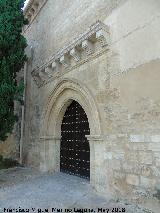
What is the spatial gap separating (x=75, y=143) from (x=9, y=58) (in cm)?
260

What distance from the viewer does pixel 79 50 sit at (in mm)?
5258

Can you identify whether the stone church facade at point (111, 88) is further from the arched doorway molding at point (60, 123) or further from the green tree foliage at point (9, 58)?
the green tree foliage at point (9, 58)

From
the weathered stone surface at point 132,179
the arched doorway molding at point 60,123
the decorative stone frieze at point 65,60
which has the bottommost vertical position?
the weathered stone surface at point 132,179

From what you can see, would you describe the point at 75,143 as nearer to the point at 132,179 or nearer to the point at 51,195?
the point at 51,195

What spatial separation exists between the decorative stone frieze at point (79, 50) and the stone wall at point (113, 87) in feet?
0.06

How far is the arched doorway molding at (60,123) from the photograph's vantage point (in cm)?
457

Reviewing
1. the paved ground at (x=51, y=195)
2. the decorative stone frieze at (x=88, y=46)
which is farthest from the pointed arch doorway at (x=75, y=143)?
the decorative stone frieze at (x=88, y=46)

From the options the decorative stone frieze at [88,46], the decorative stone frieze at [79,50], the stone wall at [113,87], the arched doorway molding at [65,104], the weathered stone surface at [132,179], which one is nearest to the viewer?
the stone wall at [113,87]

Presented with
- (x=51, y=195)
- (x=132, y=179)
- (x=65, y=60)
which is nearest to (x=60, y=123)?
(x=65, y=60)

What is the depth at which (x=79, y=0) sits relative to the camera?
5.65m

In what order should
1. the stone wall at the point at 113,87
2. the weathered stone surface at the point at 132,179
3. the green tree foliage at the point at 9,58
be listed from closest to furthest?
the stone wall at the point at 113,87 < the weathered stone surface at the point at 132,179 < the green tree foliage at the point at 9,58

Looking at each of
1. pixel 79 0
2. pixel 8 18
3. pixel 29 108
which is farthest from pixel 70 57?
pixel 29 108

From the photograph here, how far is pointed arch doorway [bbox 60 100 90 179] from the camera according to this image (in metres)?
5.65

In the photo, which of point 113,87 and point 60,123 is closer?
point 113,87
